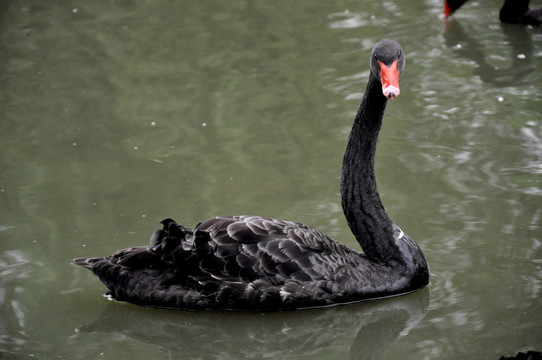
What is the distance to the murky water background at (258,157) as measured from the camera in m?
4.63

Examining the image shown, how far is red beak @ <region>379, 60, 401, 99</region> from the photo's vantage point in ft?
14.5

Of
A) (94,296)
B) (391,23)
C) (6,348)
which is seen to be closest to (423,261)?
(94,296)

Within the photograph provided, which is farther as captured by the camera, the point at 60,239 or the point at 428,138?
the point at 428,138

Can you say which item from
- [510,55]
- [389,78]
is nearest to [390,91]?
[389,78]

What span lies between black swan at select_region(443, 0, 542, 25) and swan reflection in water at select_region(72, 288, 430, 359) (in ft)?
16.2

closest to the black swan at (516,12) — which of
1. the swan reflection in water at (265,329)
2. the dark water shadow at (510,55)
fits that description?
the dark water shadow at (510,55)

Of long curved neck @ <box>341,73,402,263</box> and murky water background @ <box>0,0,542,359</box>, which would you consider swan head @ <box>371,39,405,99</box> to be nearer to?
long curved neck @ <box>341,73,402,263</box>

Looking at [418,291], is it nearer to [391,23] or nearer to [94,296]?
[94,296]

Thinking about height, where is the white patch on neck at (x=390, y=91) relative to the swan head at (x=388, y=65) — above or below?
below

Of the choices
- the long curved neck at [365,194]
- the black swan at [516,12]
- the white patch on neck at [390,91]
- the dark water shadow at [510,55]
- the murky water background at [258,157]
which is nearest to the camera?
the white patch on neck at [390,91]

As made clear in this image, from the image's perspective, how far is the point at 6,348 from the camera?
4477mm

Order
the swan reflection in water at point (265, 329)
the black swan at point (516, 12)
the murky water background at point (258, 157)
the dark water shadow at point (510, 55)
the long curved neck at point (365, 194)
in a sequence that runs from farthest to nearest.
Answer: the black swan at point (516, 12), the dark water shadow at point (510, 55), the long curved neck at point (365, 194), the murky water background at point (258, 157), the swan reflection in water at point (265, 329)

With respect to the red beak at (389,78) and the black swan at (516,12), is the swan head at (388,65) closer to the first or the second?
the red beak at (389,78)

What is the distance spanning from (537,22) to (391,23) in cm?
150
